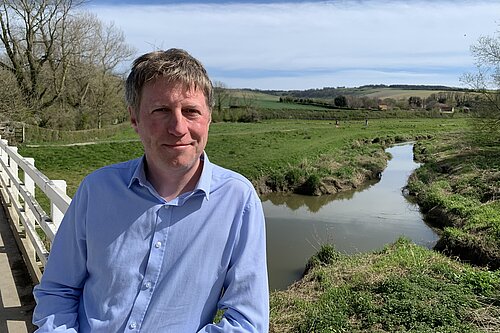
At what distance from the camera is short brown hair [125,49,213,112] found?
1614 mm

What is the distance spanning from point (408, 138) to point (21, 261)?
4084cm

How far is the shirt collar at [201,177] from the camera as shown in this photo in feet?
5.48

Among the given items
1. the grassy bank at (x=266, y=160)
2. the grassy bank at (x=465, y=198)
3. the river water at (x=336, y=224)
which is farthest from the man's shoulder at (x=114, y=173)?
the grassy bank at (x=266, y=160)

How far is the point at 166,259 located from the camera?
1.64 meters

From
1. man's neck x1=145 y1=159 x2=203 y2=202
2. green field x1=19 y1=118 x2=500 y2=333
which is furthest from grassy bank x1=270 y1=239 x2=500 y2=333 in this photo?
man's neck x1=145 y1=159 x2=203 y2=202

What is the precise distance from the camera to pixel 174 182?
1.76 m

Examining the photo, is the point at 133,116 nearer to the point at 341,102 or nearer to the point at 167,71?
the point at 167,71

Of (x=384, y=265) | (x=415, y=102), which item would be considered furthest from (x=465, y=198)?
(x=415, y=102)

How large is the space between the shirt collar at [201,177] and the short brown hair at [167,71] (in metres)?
A: 0.23

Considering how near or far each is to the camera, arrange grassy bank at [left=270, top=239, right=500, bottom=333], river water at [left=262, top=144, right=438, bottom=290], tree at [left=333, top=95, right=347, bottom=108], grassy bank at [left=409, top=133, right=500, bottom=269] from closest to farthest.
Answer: grassy bank at [left=270, top=239, right=500, bottom=333], grassy bank at [left=409, top=133, right=500, bottom=269], river water at [left=262, top=144, right=438, bottom=290], tree at [left=333, top=95, right=347, bottom=108]

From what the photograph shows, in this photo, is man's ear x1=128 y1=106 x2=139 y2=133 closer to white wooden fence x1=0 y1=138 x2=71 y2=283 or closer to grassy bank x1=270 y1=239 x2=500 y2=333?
white wooden fence x1=0 y1=138 x2=71 y2=283

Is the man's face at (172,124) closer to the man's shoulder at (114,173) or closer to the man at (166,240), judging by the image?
the man at (166,240)

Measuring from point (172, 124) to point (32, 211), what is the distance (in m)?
2.99

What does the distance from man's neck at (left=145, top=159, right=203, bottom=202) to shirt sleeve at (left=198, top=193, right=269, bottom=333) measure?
27 centimetres
